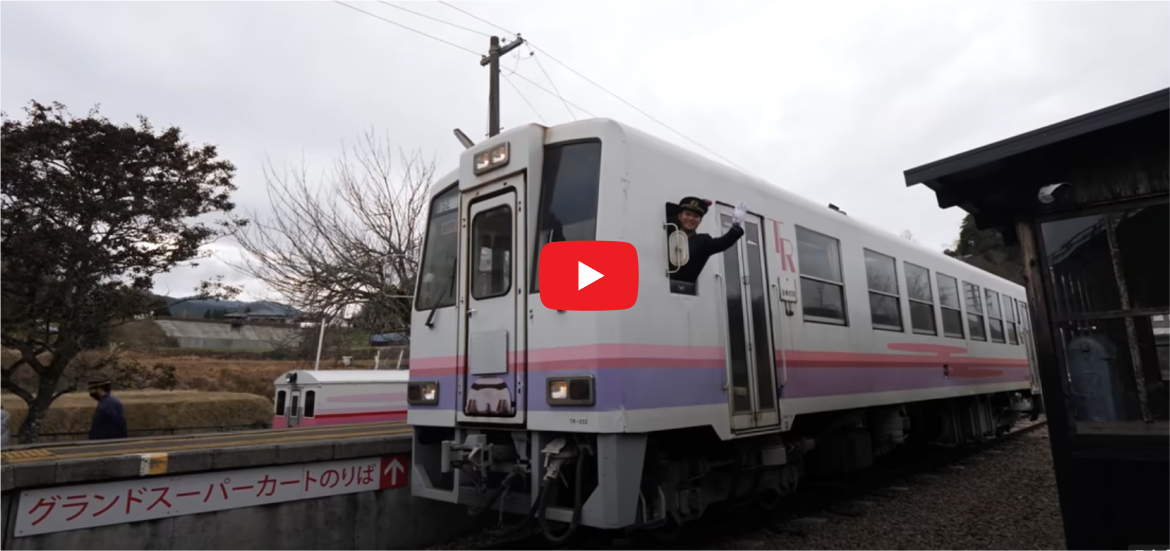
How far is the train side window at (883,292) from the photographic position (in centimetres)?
750

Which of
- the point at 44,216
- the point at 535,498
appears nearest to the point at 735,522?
the point at 535,498

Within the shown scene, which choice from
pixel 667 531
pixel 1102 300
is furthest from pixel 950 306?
pixel 667 531

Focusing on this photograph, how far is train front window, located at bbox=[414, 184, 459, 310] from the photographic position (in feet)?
18.6

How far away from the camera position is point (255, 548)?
5.12m

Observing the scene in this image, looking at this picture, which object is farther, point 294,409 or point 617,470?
point 294,409

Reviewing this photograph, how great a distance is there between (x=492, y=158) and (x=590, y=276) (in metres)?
1.39

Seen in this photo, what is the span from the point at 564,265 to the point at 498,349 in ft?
2.61

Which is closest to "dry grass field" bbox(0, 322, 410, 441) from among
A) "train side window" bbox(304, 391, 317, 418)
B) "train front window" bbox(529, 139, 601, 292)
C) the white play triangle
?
"train side window" bbox(304, 391, 317, 418)

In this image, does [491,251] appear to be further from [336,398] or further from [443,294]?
[336,398]

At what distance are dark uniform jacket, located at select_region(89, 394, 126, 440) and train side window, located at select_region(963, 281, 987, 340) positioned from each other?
11218 millimetres

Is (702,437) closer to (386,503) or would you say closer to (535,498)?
(535,498)

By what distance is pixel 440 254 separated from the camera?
19.3 ft

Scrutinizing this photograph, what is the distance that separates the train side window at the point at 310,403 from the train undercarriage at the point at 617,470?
6.34m

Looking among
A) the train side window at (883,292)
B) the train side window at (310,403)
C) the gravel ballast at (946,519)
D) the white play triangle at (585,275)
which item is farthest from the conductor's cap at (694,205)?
the train side window at (310,403)
